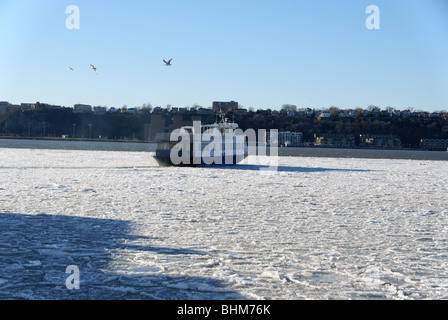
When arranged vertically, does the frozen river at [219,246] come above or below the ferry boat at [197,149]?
below

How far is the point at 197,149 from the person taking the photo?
3253cm

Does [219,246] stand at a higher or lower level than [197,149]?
lower

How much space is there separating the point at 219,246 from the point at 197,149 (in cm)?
2478

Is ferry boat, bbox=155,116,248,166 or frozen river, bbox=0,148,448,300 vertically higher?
ferry boat, bbox=155,116,248,166

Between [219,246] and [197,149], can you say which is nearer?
[219,246]

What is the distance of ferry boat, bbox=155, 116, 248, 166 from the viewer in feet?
106

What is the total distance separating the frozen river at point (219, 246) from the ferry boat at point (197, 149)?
57.4 ft

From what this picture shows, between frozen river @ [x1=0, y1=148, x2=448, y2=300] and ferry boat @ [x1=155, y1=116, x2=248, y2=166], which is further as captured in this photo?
ferry boat @ [x1=155, y1=116, x2=248, y2=166]

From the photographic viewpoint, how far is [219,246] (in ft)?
25.9

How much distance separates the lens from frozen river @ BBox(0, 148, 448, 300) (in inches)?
225

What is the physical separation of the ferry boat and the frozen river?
17.5m

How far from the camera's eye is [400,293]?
18.4 ft

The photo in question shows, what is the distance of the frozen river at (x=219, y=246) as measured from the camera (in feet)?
18.7
